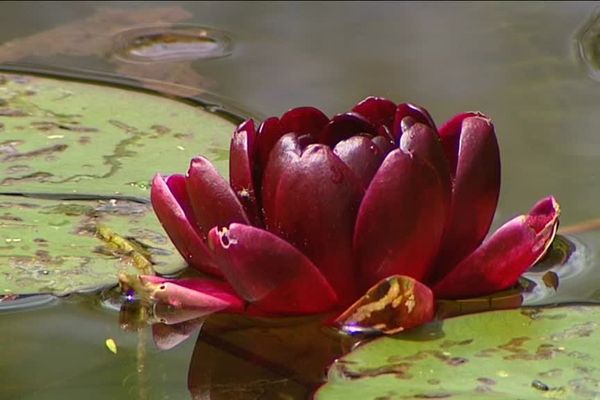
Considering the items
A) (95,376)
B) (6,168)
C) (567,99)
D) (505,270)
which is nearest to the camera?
(95,376)

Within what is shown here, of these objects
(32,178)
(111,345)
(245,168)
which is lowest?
(111,345)

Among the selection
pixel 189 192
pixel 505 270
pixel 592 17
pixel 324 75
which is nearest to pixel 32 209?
pixel 189 192

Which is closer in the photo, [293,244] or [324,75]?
[293,244]

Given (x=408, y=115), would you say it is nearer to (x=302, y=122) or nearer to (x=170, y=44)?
(x=302, y=122)

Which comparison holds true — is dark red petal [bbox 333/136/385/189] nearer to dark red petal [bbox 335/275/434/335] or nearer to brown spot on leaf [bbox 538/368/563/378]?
dark red petal [bbox 335/275/434/335]

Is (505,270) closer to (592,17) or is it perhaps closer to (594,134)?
(594,134)

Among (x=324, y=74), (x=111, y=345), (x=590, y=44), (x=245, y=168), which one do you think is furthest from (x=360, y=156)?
(x=590, y=44)

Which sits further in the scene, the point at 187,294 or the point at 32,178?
the point at 32,178
